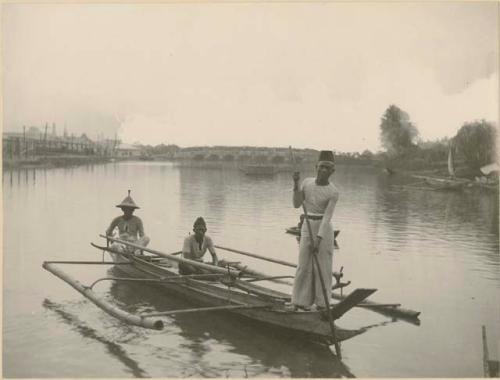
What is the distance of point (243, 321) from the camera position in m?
6.87

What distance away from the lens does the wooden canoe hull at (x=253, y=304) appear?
5.97 metres

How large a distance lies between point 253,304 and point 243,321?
35cm

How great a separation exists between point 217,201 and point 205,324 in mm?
16184

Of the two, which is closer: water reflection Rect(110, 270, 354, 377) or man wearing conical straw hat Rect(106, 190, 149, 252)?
water reflection Rect(110, 270, 354, 377)

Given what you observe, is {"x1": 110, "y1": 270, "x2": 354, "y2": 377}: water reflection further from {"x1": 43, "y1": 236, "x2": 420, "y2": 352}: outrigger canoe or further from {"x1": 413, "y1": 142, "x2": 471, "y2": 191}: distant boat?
{"x1": 413, "y1": 142, "x2": 471, "y2": 191}: distant boat

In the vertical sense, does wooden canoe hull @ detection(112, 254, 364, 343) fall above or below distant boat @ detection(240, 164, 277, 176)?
below

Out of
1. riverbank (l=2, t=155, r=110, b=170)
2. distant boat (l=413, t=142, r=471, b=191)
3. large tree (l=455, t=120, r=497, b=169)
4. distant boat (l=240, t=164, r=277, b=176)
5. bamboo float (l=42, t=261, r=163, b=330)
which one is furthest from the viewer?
distant boat (l=240, t=164, r=277, b=176)

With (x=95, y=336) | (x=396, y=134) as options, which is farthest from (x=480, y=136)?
(x=396, y=134)

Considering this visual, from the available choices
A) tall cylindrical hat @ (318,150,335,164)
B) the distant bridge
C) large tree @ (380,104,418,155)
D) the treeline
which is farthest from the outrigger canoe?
the distant bridge

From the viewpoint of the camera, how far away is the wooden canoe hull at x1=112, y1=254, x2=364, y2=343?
19.6 feet

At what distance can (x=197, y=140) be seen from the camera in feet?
59.8

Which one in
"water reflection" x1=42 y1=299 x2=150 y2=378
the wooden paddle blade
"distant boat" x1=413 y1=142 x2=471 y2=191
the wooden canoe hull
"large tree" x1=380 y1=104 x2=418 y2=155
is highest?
"large tree" x1=380 y1=104 x2=418 y2=155

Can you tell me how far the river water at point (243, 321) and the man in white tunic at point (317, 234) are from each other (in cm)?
67

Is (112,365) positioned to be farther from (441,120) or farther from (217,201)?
(217,201)
